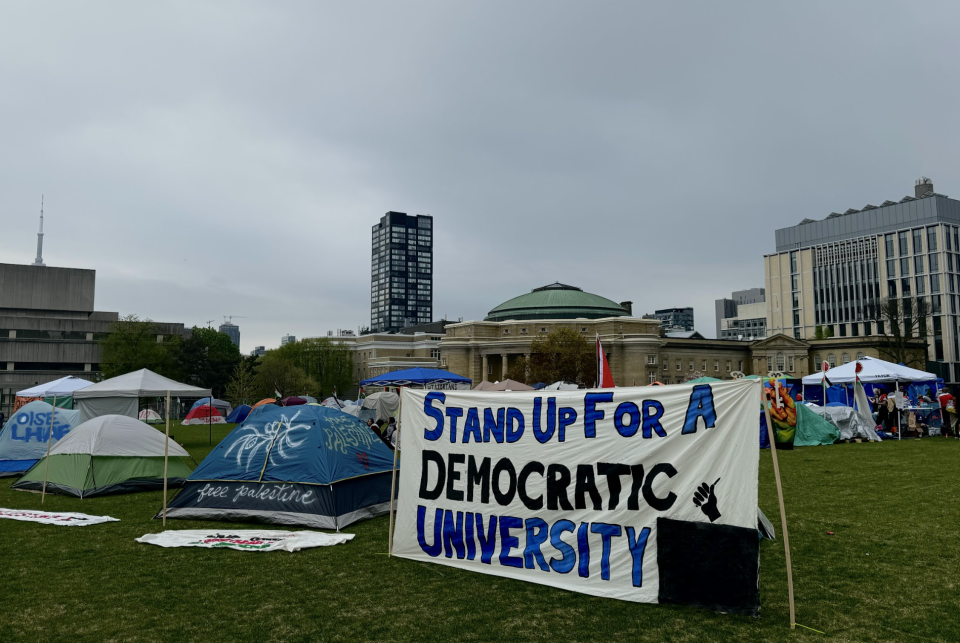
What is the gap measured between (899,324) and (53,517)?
306 feet

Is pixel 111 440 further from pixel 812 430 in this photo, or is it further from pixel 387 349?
pixel 387 349

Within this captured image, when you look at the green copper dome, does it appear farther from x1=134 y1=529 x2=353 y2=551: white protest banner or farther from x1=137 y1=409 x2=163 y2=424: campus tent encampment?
x1=134 y1=529 x2=353 y2=551: white protest banner

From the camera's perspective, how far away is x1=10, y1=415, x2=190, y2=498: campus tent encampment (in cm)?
1289

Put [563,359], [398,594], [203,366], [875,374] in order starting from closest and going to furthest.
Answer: [398,594], [875,374], [563,359], [203,366]

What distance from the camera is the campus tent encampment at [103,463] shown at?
12.9 m

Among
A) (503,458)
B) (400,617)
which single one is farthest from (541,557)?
(400,617)

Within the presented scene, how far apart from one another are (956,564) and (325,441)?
8.15 meters

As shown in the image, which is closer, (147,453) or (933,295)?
(147,453)

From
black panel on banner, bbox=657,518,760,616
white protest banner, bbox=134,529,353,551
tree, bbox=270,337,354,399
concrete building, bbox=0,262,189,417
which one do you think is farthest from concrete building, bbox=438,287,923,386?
black panel on banner, bbox=657,518,760,616

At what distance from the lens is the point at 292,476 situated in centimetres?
987

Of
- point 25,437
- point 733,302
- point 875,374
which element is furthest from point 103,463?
point 733,302

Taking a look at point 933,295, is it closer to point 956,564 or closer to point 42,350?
point 956,564

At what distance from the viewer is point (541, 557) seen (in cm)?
665

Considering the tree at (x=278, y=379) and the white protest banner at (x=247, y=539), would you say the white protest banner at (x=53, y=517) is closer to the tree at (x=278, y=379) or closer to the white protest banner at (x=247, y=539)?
the white protest banner at (x=247, y=539)
